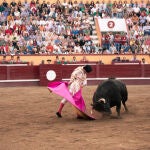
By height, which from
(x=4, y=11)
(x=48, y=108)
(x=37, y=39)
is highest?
(x=4, y=11)

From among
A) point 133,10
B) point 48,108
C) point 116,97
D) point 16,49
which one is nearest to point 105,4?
point 133,10

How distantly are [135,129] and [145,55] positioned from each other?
11772 millimetres

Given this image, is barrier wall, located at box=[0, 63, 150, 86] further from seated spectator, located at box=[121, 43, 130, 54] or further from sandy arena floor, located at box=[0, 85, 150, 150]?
sandy arena floor, located at box=[0, 85, 150, 150]

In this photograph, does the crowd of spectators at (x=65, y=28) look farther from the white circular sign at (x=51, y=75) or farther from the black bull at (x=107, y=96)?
the black bull at (x=107, y=96)

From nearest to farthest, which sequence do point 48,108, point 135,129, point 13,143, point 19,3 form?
1. point 13,143
2. point 135,129
3. point 48,108
4. point 19,3

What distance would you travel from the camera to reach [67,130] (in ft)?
18.0

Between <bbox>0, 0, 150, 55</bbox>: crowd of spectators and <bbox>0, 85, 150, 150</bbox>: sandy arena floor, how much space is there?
833cm

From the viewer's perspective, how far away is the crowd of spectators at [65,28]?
645 inches

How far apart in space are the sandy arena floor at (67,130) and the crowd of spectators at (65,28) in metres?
8.33

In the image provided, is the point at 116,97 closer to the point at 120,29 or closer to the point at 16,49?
the point at 16,49

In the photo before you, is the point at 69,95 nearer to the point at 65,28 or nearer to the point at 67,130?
the point at 67,130

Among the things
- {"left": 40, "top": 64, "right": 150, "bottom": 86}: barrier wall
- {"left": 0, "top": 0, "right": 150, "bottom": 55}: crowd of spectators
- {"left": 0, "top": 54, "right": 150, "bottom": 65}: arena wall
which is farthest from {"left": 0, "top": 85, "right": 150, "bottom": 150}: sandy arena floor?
{"left": 0, "top": 0, "right": 150, "bottom": 55}: crowd of spectators

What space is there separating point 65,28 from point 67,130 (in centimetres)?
1247

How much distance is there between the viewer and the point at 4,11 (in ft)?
57.9
